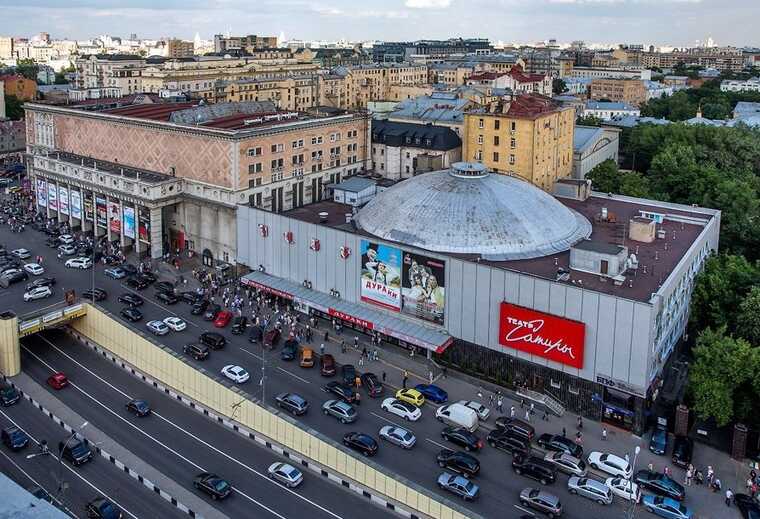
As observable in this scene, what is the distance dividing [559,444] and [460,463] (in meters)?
7.05

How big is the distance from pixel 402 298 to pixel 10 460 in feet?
100

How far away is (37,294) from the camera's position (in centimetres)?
6856

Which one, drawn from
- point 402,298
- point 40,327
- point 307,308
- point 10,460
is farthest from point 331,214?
point 10,460

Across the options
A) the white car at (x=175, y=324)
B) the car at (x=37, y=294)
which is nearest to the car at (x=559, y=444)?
the white car at (x=175, y=324)

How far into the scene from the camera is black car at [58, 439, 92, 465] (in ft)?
146

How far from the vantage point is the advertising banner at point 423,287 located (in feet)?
188

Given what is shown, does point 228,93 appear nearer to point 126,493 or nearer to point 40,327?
point 40,327

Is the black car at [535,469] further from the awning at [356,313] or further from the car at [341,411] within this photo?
the awning at [356,313]

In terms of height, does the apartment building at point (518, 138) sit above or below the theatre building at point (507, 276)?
above

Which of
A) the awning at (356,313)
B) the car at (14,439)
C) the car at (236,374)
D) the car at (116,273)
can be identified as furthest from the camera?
the car at (116,273)

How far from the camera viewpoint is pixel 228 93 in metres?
141

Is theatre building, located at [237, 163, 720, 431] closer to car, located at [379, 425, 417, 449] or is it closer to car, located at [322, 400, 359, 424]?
car, located at [322, 400, 359, 424]

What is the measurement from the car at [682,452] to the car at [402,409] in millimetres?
16651

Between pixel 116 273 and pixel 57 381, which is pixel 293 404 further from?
pixel 116 273
